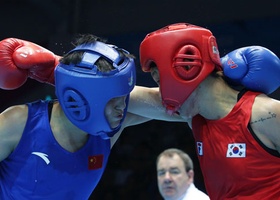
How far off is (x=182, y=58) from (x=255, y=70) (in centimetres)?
30

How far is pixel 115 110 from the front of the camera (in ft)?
6.81

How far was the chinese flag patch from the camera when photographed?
2.22 meters

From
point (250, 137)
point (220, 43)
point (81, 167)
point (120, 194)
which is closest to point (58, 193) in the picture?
point (81, 167)

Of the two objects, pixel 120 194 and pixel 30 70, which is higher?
pixel 30 70

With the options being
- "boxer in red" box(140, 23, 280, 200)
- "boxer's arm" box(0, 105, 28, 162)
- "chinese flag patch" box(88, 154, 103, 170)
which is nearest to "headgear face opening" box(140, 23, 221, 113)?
"boxer in red" box(140, 23, 280, 200)

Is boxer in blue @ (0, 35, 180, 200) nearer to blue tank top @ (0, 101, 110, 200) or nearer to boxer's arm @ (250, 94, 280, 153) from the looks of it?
blue tank top @ (0, 101, 110, 200)

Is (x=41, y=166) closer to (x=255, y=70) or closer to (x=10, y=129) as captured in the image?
(x=10, y=129)

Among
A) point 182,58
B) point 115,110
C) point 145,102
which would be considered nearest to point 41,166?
point 115,110

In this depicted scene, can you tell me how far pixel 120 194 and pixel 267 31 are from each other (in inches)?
96.1

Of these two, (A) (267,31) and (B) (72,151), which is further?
(A) (267,31)

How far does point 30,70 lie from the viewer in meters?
2.19

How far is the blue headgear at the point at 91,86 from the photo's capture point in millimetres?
1984

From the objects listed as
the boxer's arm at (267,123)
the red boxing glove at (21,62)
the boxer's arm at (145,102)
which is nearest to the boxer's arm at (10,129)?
the red boxing glove at (21,62)

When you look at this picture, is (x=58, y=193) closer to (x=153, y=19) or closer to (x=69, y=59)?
(x=69, y=59)
